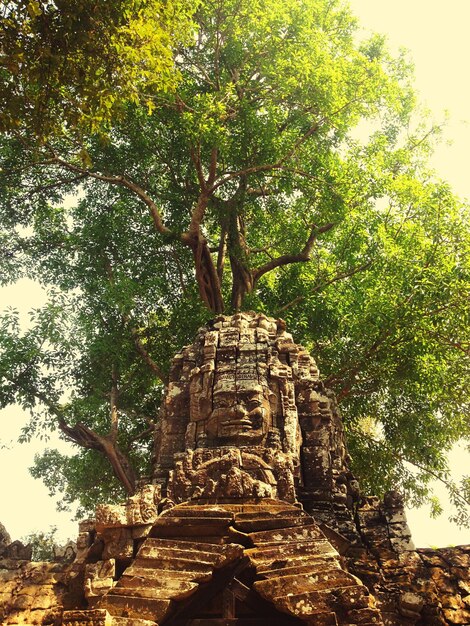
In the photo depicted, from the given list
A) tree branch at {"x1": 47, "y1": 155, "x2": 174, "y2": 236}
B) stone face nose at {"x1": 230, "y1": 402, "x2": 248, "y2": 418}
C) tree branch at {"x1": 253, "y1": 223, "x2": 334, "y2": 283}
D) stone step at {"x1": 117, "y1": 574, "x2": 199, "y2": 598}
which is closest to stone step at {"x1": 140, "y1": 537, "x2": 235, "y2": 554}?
stone step at {"x1": 117, "y1": 574, "x2": 199, "y2": 598}

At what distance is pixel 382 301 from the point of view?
12.5m

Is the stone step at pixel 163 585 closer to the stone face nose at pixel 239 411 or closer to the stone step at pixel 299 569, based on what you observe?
the stone step at pixel 299 569

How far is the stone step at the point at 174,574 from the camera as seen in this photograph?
5027mm

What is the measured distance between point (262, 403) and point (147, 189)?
9.04m

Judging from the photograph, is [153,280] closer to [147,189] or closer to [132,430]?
[147,189]

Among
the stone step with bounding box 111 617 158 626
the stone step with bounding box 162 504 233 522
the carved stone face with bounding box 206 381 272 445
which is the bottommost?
the stone step with bounding box 111 617 158 626

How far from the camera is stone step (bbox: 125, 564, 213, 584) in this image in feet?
16.5

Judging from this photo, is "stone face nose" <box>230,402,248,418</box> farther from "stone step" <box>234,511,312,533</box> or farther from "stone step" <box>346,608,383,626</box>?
"stone step" <box>346,608,383,626</box>

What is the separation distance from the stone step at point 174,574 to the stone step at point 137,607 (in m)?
0.24

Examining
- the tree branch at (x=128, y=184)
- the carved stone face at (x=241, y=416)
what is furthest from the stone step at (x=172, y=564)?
the tree branch at (x=128, y=184)

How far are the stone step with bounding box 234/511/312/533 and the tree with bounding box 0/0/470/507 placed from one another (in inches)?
294

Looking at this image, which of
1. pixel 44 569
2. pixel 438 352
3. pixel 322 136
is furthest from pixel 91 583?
pixel 322 136

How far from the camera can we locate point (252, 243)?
16.1 metres

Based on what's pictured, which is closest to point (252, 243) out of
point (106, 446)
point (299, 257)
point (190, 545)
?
point (299, 257)
